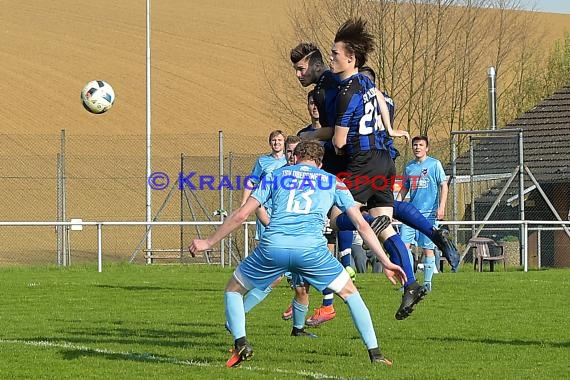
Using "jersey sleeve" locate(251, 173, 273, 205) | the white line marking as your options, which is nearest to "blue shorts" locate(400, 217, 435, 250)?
the white line marking

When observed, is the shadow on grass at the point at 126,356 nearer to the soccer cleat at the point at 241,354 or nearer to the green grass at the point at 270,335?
the green grass at the point at 270,335

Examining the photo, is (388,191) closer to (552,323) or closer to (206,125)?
(552,323)

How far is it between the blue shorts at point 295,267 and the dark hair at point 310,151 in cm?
61

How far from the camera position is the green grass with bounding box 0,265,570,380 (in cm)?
880

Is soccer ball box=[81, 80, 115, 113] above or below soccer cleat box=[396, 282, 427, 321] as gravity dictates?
above

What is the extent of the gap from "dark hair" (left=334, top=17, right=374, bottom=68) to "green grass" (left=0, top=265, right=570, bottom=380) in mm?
2363

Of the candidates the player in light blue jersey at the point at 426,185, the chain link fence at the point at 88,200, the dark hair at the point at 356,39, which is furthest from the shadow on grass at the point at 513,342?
the chain link fence at the point at 88,200

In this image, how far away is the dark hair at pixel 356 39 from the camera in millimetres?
10242

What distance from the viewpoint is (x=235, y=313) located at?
875 centimetres

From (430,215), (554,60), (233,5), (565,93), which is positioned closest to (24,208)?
(565,93)

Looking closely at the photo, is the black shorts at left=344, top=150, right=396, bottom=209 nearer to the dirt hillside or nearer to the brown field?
the brown field

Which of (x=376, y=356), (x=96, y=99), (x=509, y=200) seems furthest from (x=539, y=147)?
(x=376, y=356)

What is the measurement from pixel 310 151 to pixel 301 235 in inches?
23.2

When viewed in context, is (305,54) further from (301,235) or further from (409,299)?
(301,235)
